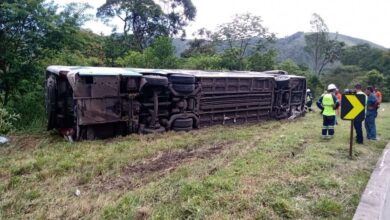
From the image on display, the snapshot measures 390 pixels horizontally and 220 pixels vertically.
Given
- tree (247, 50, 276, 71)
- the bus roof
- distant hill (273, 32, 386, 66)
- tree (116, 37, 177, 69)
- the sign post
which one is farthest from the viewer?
distant hill (273, 32, 386, 66)

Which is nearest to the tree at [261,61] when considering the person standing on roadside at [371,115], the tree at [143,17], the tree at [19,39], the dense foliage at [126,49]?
the dense foliage at [126,49]

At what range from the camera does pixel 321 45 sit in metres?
40.3

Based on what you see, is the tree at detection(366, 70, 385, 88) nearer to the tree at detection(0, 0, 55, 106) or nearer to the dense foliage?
the dense foliage

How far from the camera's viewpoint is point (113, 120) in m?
7.98

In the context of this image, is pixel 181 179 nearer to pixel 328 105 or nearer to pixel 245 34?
pixel 328 105

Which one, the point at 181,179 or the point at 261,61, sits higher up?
the point at 261,61

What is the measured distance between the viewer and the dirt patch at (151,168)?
4727mm

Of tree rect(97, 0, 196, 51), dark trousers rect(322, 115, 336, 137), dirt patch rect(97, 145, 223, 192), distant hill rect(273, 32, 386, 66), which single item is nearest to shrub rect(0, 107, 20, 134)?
dirt patch rect(97, 145, 223, 192)

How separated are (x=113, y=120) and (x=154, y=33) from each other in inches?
866

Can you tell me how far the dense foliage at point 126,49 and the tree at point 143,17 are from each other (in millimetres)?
78

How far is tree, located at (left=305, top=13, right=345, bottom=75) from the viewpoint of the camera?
127 feet

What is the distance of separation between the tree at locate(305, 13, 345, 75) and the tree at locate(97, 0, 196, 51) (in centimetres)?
1748

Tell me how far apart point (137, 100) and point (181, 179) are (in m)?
4.17

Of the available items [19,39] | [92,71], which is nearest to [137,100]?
[92,71]
